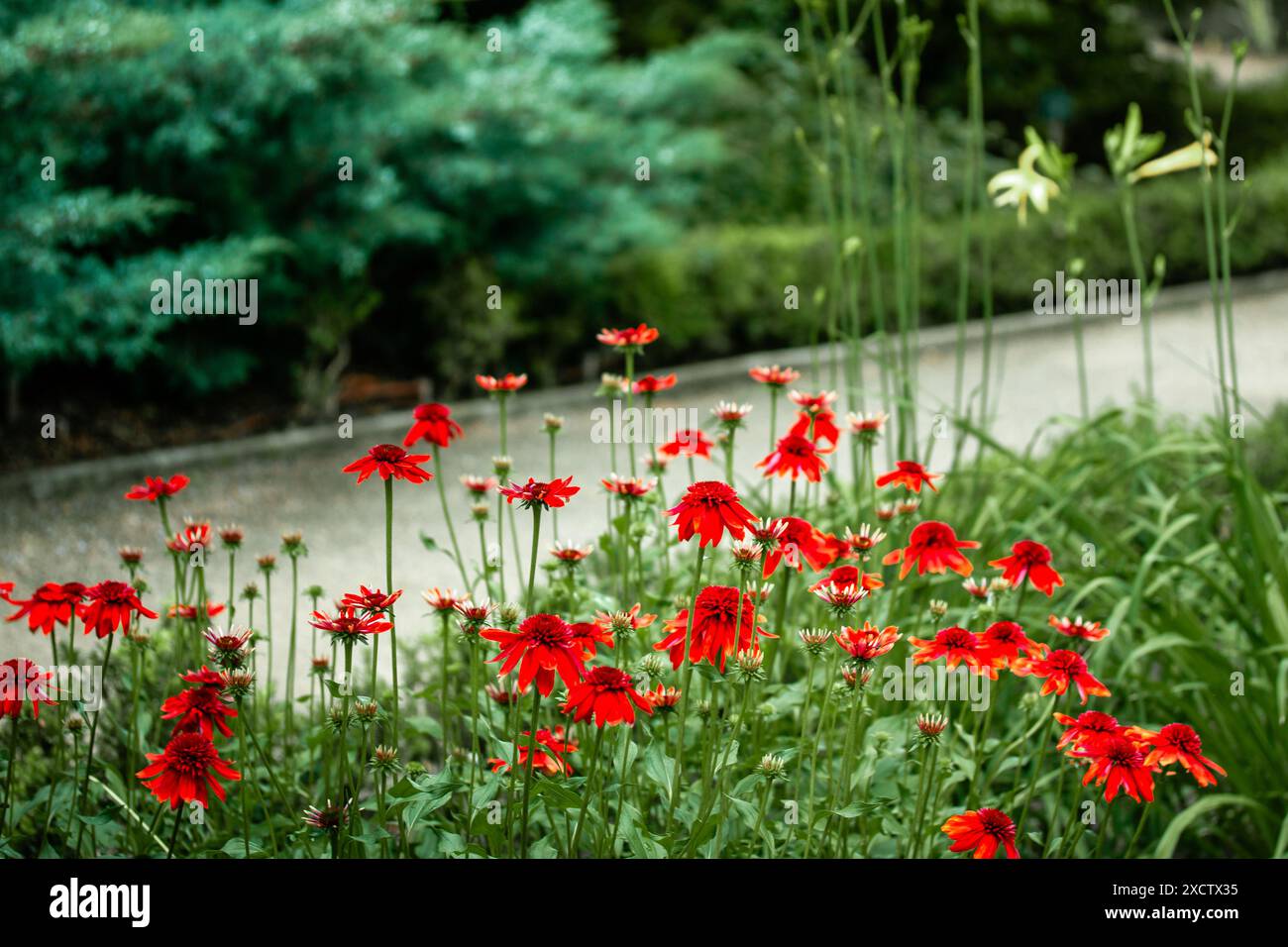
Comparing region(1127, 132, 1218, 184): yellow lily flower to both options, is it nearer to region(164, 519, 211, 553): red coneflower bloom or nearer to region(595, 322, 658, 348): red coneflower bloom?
region(595, 322, 658, 348): red coneflower bloom

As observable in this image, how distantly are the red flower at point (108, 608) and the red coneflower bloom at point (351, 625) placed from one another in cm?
37

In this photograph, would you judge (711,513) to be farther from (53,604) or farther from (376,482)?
(376,482)

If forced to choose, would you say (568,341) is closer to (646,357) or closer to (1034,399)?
(646,357)

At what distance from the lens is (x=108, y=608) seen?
1935 millimetres

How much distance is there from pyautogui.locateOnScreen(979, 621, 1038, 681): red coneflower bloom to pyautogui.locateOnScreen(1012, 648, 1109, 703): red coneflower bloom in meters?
0.02

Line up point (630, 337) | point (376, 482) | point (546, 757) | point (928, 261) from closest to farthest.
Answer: point (546, 757)
point (630, 337)
point (376, 482)
point (928, 261)

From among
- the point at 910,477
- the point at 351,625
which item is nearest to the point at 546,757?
the point at 351,625

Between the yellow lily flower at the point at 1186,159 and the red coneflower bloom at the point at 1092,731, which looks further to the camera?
the yellow lily flower at the point at 1186,159

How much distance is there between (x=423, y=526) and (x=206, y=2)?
415 cm

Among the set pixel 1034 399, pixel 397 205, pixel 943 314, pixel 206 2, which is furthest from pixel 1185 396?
pixel 206 2

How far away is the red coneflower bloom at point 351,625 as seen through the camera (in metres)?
1.71

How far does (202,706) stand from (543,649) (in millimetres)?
491

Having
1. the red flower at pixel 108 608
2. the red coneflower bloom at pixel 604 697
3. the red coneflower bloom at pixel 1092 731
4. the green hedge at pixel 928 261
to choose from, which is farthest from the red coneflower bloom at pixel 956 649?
the green hedge at pixel 928 261

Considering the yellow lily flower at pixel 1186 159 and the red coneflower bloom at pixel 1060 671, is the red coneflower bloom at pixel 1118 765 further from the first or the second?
the yellow lily flower at pixel 1186 159
